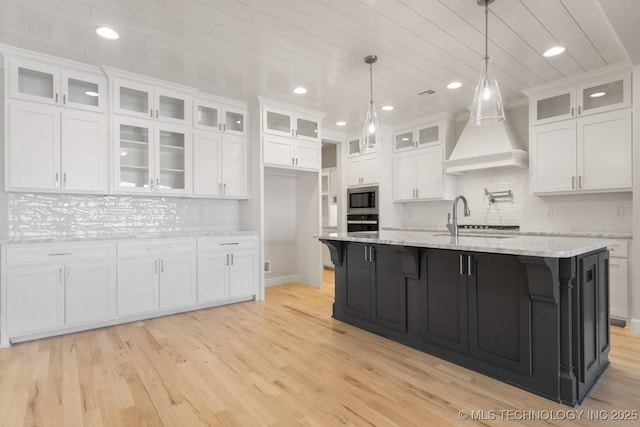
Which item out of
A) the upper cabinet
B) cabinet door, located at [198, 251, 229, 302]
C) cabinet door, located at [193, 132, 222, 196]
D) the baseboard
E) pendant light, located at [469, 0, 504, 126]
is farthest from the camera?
the baseboard

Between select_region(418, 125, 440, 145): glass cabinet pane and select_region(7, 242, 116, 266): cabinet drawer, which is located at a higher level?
select_region(418, 125, 440, 145): glass cabinet pane

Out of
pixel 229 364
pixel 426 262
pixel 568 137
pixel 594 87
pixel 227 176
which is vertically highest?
pixel 594 87

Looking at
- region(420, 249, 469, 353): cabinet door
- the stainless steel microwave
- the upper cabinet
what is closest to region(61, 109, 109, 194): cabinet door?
region(420, 249, 469, 353): cabinet door

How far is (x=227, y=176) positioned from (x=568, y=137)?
13.5 feet

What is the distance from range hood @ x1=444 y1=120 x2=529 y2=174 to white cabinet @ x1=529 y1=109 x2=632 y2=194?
0.25 metres

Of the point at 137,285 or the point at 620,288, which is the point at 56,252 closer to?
the point at 137,285

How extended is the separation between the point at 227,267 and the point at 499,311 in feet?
10.2

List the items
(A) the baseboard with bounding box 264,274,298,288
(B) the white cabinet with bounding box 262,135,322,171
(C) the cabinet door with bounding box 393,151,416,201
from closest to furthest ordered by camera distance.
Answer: (B) the white cabinet with bounding box 262,135,322,171
(A) the baseboard with bounding box 264,274,298,288
(C) the cabinet door with bounding box 393,151,416,201

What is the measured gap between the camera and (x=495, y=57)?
3355 mm

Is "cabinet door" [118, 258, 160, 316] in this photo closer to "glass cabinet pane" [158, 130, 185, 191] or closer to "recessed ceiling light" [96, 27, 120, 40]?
"glass cabinet pane" [158, 130, 185, 191]

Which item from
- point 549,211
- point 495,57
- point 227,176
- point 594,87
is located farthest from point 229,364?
point 594,87

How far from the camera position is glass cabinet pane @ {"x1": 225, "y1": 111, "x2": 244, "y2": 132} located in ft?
15.2

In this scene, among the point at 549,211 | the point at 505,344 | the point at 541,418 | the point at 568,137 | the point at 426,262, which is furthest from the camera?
the point at 549,211

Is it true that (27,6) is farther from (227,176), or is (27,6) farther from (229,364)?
(229,364)
